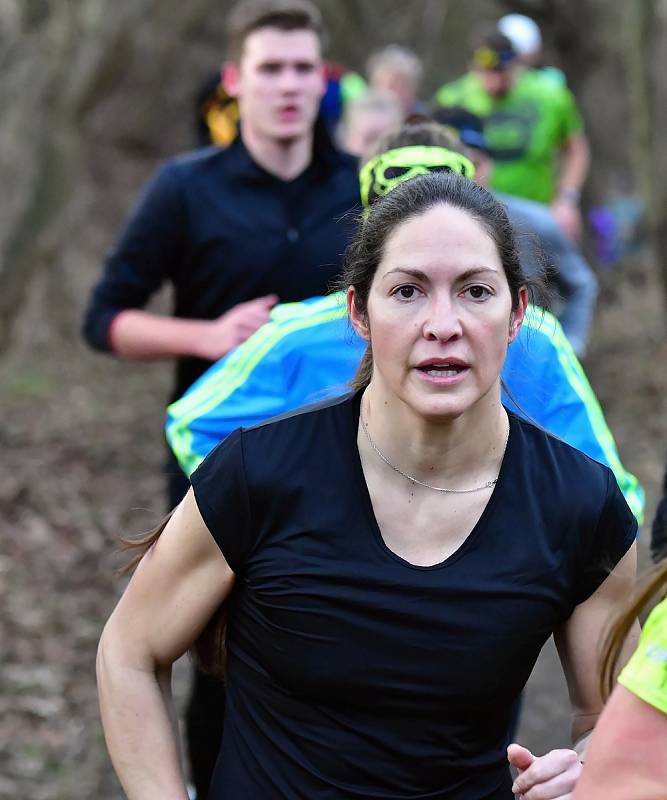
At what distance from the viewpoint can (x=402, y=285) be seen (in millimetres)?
2596

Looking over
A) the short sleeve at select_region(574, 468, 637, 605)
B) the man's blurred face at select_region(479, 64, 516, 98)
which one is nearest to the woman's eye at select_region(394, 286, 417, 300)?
the short sleeve at select_region(574, 468, 637, 605)

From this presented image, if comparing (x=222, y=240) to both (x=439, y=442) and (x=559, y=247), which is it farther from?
(x=559, y=247)

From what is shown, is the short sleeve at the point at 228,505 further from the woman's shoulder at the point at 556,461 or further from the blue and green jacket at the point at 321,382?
the blue and green jacket at the point at 321,382

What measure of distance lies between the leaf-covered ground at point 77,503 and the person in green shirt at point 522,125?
1.65 m

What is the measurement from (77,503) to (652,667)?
653cm

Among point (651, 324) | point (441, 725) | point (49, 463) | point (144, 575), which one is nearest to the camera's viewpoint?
point (441, 725)

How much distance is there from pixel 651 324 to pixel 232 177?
905 centimetres

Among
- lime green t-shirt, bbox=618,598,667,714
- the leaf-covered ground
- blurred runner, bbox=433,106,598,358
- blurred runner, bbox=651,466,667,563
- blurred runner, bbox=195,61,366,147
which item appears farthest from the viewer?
blurred runner, bbox=195,61,366,147

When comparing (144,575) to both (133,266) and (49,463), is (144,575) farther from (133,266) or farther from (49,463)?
(49,463)

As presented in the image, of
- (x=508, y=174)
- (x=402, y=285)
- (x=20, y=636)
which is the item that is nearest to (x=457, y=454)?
(x=402, y=285)

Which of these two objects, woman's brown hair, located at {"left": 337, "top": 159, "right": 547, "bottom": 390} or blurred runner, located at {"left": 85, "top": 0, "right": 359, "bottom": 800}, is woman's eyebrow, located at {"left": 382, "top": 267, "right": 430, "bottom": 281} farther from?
blurred runner, located at {"left": 85, "top": 0, "right": 359, "bottom": 800}

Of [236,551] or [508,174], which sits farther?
[508,174]

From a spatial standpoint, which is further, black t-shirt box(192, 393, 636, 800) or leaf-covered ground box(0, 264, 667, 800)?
leaf-covered ground box(0, 264, 667, 800)

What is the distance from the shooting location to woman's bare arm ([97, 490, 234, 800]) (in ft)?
8.77
